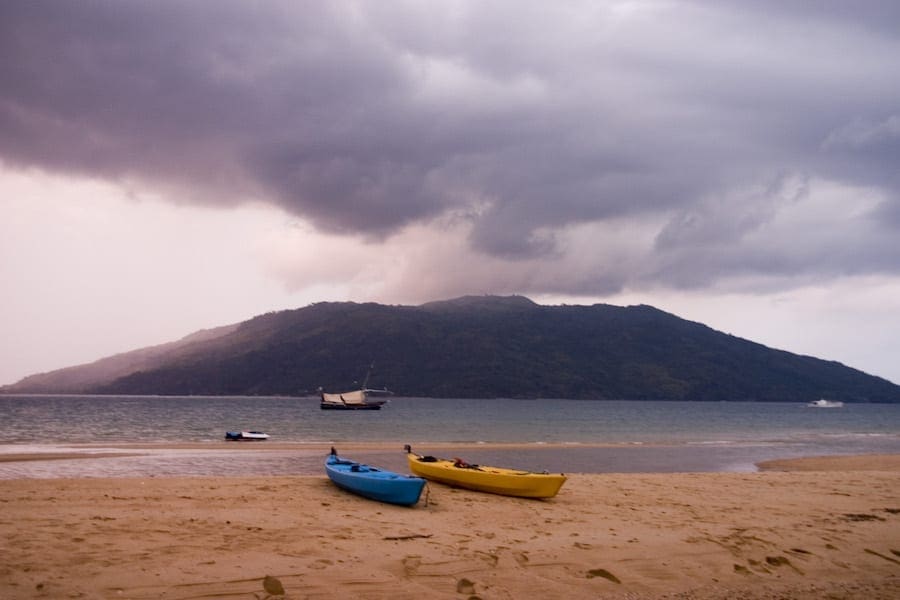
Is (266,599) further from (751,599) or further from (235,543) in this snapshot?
(751,599)

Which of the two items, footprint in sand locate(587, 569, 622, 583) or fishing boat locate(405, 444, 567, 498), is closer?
footprint in sand locate(587, 569, 622, 583)

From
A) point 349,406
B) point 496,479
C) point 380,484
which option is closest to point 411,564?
point 380,484

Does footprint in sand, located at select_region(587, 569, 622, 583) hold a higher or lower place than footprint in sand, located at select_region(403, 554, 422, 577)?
lower

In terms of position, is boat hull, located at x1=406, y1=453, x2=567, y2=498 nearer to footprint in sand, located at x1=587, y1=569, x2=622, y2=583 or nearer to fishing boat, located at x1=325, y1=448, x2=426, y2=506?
fishing boat, located at x1=325, y1=448, x2=426, y2=506

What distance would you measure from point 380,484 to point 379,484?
1.7 inches

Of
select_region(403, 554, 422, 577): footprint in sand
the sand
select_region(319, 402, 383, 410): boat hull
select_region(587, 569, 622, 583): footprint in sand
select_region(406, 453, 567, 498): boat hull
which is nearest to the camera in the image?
Result: the sand

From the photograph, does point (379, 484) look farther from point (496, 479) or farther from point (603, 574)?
point (603, 574)

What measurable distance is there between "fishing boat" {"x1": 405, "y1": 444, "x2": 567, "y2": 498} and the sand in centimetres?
42

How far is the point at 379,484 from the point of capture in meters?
18.5

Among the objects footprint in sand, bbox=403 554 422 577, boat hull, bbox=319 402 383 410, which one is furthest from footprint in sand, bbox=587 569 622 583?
boat hull, bbox=319 402 383 410

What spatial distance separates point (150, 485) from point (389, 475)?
273 inches

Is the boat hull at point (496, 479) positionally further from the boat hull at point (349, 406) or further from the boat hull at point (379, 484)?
the boat hull at point (349, 406)

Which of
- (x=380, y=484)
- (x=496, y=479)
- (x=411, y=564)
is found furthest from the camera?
(x=496, y=479)

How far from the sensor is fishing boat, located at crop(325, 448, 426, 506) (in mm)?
18000
